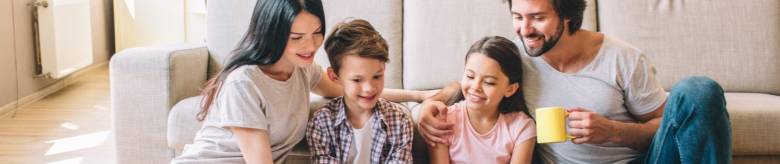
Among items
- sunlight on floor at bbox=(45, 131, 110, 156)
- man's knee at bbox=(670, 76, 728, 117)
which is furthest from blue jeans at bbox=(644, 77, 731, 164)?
sunlight on floor at bbox=(45, 131, 110, 156)

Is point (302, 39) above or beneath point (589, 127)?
above

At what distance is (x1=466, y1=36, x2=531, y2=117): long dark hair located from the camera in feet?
6.59

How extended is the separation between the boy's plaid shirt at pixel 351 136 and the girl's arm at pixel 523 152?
0.23 metres

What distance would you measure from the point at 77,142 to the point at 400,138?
1.80 metres

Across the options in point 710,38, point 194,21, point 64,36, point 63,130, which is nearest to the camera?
point 710,38

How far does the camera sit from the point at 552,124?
1.83 metres

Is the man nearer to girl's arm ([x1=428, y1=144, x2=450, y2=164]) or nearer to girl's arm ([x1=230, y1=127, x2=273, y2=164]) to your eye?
girl's arm ([x1=428, y1=144, x2=450, y2=164])

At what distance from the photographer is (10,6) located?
13.0ft

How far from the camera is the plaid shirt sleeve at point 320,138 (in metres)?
2.02

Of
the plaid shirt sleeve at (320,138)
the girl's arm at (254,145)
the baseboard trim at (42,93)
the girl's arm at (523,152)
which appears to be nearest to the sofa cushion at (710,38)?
the girl's arm at (523,152)

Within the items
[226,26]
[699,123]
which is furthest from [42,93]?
[699,123]

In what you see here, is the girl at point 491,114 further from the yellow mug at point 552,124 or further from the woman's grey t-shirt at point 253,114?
the woman's grey t-shirt at point 253,114

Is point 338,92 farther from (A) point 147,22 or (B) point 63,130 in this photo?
(A) point 147,22

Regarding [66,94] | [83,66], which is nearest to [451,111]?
[66,94]
